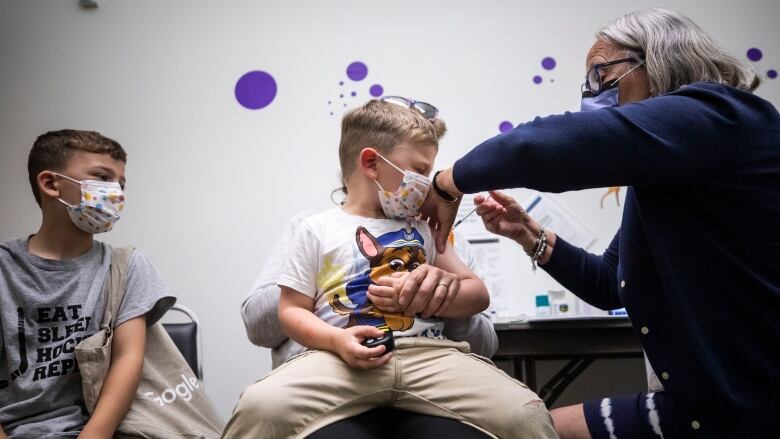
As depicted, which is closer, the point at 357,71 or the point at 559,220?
the point at 559,220

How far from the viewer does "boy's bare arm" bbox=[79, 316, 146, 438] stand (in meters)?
1.42

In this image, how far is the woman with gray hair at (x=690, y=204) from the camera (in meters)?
1.16

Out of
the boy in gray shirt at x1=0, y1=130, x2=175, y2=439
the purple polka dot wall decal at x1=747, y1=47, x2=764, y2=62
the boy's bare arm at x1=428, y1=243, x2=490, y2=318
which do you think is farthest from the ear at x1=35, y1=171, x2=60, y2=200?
the purple polka dot wall decal at x1=747, y1=47, x2=764, y2=62

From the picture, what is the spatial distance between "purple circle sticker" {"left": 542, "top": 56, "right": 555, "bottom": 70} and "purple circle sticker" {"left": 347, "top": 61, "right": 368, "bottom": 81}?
0.97m

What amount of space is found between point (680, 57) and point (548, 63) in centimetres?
189

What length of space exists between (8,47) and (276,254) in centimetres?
273

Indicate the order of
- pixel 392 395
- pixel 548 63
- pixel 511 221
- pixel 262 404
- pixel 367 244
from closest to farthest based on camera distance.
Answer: pixel 262 404 < pixel 392 395 < pixel 367 244 < pixel 511 221 < pixel 548 63

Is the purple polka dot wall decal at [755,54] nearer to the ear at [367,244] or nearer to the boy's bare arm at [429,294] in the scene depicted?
the boy's bare arm at [429,294]

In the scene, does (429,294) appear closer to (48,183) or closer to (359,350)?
(359,350)

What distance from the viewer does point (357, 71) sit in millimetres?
3250

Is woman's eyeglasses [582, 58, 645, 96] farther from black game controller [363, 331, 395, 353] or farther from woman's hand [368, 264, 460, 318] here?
black game controller [363, 331, 395, 353]

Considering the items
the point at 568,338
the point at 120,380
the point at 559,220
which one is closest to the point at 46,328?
the point at 120,380

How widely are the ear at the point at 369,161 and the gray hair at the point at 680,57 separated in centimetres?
69

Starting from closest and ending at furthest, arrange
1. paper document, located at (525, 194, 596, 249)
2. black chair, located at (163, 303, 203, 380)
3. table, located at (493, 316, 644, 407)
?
black chair, located at (163, 303, 203, 380)
table, located at (493, 316, 644, 407)
paper document, located at (525, 194, 596, 249)
